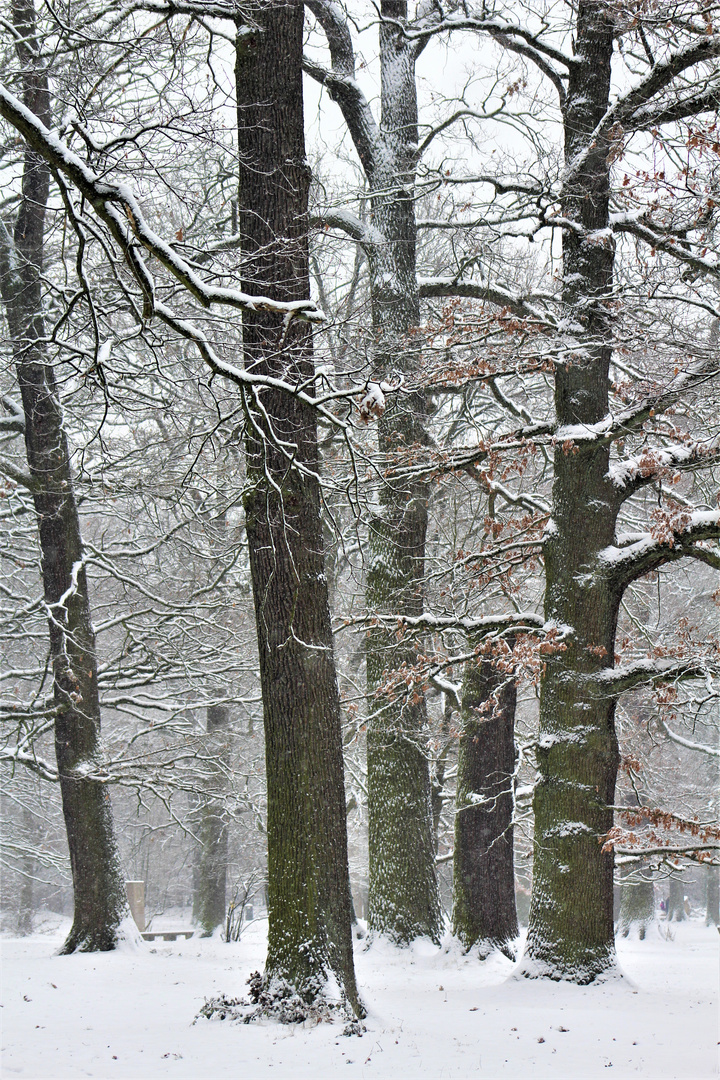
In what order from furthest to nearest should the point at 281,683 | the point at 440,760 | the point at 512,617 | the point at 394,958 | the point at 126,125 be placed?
1. the point at 440,760
2. the point at 394,958
3. the point at 512,617
4. the point at 281,683
5. the point at 126,125

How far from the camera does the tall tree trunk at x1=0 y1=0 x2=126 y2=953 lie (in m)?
10.3

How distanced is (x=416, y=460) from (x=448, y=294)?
2412 millimetres

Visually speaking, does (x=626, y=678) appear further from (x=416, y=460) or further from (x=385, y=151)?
(x=385, y=151)

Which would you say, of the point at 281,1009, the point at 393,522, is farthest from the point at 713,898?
the point at 281,1009

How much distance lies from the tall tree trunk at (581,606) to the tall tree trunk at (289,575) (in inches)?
95.5

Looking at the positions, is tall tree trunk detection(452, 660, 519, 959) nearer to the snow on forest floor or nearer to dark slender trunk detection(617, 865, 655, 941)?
the snow on forest floor

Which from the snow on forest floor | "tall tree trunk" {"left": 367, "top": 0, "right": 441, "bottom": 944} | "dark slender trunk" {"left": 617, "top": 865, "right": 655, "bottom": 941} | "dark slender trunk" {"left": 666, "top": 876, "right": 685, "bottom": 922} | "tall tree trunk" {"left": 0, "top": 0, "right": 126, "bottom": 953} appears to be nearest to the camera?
the snow on forest floor

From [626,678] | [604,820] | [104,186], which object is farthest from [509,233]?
[604,820]

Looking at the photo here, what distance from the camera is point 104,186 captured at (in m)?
4.01

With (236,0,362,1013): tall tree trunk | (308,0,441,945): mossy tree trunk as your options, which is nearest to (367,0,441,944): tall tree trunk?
(308,0,441,945): mossy tree trunk

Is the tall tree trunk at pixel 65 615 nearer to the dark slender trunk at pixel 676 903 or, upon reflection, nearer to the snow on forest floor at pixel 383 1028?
the snow on forest floor at pixel 383 1028

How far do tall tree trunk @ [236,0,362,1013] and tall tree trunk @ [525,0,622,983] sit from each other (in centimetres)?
243

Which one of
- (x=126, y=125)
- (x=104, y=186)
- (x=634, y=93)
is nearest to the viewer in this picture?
(x=104, y=186)

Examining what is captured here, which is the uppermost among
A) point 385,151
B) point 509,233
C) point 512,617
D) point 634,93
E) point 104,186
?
point 385,151
